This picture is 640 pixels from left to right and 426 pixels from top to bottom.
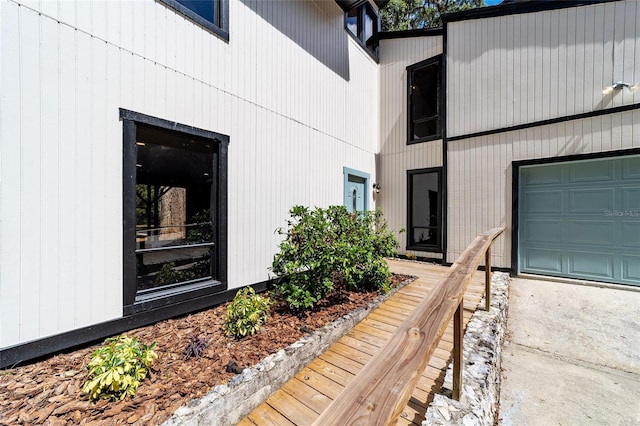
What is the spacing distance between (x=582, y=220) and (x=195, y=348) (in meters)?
6.49

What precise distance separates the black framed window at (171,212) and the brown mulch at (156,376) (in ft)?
1.55

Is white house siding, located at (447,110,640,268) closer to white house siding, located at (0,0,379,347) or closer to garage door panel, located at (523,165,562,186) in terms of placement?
garage door panel, located at (523,165,562,186)

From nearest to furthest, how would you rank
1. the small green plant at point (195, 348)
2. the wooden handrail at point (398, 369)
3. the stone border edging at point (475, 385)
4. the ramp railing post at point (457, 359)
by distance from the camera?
1. the wooden handrail at point (398, 369)
2. the stone border edging at point (475, 385)
3. the ramp railing post at point (457, 359)
4. the small green plant at point (195, 348)

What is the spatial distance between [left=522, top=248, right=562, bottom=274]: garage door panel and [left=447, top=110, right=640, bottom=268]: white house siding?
342mm

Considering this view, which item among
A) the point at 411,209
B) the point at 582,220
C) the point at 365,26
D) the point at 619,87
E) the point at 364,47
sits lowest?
the point at 582,220

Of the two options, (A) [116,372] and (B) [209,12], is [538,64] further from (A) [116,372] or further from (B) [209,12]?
(A) [116,372]

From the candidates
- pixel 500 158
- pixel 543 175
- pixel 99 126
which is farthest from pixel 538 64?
pixel 99 126

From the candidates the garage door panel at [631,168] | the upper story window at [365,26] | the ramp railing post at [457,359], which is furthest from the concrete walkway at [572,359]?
the upper story window at [365,26]

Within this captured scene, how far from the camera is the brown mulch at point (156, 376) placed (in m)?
1.67

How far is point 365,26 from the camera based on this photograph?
716cm

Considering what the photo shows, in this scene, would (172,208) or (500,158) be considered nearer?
(172,208)

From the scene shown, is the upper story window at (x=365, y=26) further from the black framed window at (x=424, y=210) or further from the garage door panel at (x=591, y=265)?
the garage door panel at (x=591, y=265)

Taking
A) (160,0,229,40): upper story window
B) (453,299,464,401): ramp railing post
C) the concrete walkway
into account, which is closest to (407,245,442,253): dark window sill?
the concrete walkway

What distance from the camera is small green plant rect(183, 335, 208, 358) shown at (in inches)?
90.7
